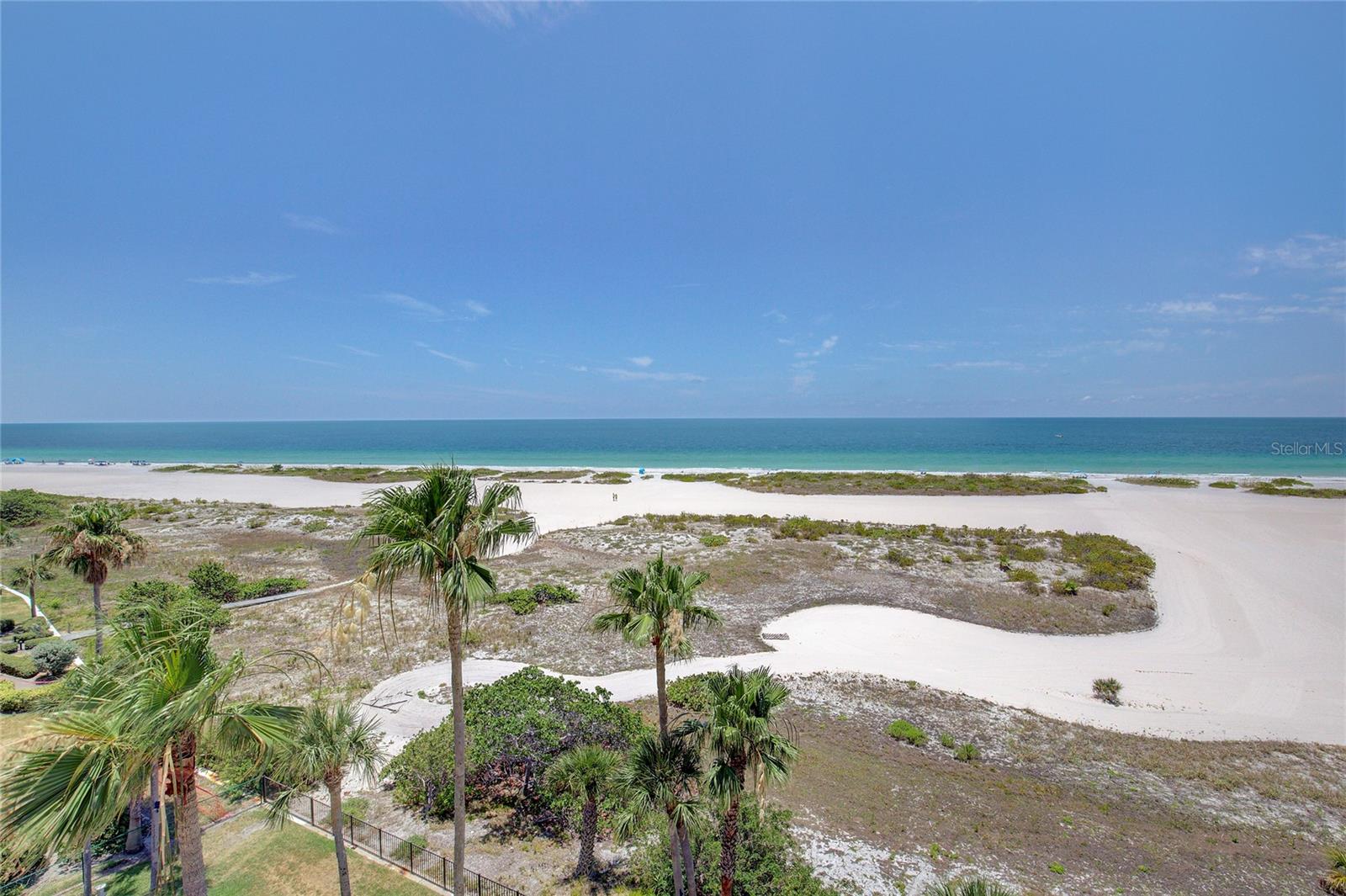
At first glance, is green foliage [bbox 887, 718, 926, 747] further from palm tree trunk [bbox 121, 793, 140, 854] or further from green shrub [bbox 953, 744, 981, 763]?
palm tree trunk [bbox 121, 793, 140, 854]

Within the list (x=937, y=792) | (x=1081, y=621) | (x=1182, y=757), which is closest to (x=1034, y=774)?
(x=937, y=792)

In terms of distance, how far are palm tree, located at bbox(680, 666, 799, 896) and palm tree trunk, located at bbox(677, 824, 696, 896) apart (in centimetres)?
115

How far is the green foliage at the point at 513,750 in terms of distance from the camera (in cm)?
1389

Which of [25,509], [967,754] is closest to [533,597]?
[967,754]

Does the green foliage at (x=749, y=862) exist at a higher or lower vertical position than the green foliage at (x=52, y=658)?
lower

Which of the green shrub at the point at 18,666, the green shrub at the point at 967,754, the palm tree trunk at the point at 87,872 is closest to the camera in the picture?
the palm tree trunk at the point at 87,872

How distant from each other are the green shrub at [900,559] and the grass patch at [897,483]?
1316 inches

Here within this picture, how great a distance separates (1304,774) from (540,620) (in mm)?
29496

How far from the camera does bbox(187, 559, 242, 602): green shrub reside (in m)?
29.9

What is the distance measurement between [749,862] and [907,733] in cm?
870

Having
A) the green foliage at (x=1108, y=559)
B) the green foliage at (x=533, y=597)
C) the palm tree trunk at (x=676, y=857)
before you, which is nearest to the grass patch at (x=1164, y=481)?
the green foliage at (x=1108, y=559)

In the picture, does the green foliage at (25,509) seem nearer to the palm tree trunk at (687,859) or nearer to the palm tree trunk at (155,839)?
the palm tree trunk at (155,839)

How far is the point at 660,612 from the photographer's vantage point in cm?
1055

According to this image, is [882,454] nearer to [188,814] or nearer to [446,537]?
[446,537]
